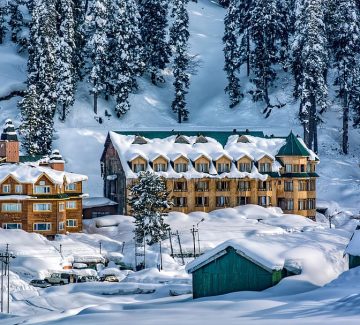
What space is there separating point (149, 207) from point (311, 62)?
29801 millimetres

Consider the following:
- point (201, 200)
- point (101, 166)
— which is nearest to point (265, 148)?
point (201, 200)

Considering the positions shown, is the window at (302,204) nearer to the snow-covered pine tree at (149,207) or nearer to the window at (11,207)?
the snow-covered pine tree at (149,207)

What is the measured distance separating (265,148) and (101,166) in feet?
53.2

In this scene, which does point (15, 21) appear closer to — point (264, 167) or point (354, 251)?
point (264, 167)

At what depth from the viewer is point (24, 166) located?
7575cm

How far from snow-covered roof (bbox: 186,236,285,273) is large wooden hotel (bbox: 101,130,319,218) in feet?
140

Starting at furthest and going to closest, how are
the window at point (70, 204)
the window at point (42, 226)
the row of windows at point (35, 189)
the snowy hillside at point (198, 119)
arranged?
the snowy hillside at point (198, 119)
the window at point (70, 204)
the window at point (42, 226)
the row of windows at point (35, 189)

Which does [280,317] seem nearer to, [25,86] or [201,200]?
[201,200]

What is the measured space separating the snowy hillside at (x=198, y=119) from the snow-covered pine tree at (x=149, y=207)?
19378 millimetres

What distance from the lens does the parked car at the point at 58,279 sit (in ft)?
196

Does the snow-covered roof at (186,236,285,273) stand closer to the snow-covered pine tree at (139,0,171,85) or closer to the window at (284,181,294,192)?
the window at (284,181,294,192)

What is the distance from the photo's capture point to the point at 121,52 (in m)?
102

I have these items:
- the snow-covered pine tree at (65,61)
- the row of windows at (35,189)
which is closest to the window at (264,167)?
the row of windows at (35,189)

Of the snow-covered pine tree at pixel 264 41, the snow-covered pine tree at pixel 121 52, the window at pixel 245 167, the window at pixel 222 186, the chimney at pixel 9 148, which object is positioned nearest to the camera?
the chimney at pixel 9 148
